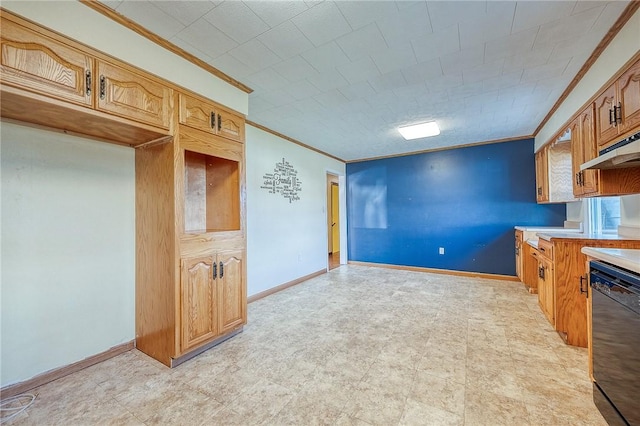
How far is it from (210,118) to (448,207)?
14.4 ft

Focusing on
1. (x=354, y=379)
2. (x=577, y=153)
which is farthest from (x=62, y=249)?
(x=577, y=153)

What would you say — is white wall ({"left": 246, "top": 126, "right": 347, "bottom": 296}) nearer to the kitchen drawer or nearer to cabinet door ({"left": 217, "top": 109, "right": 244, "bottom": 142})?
cabinet door ({"left": 217, "top": 109, "right": 244, "bottom": 142})

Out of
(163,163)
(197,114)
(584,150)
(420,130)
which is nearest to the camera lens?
(163,163)

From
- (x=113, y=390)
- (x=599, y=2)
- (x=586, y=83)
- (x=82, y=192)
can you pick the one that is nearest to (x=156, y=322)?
(x=113, y=390)

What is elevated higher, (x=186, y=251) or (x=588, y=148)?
(x=588, y=148)

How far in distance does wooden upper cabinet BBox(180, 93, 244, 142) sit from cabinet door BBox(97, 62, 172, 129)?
0.45ft

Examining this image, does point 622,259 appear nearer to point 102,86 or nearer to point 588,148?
point 588,148

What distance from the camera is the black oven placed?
1.13 metres

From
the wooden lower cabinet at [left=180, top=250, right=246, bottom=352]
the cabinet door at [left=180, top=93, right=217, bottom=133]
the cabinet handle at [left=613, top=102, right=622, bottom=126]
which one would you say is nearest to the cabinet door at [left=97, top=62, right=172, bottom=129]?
the cabinet door at [left=180, top=93, right=217, bottom=133]

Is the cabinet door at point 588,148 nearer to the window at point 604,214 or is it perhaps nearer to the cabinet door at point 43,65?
the window at point 604,214

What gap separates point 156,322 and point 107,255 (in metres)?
0.69

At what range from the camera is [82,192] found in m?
2.04

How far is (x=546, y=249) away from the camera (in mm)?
2652

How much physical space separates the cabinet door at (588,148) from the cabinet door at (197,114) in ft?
11.0
